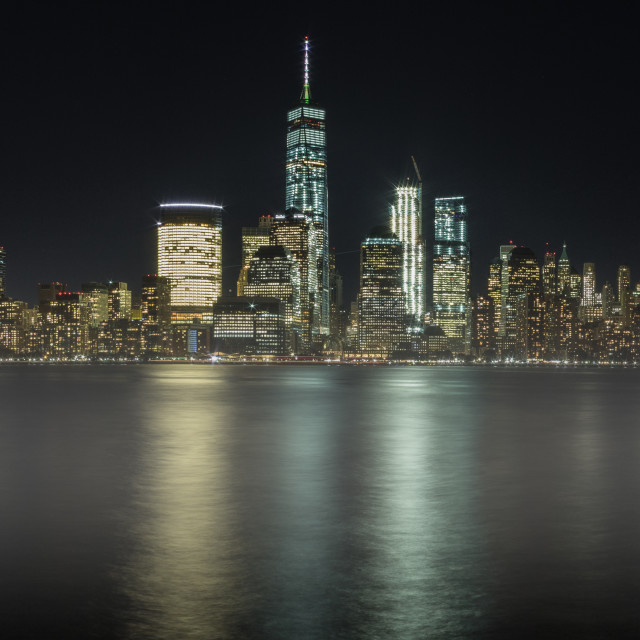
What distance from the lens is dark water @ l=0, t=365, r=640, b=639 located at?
955cm

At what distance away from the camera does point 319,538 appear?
47.8ft

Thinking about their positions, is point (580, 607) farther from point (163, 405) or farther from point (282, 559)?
point (163, 405)

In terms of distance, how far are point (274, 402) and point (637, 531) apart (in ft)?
175

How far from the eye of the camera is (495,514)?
1708 cm

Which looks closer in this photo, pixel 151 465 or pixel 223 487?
pixel 223 487

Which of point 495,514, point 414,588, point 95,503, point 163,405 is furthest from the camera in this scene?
point 163,405

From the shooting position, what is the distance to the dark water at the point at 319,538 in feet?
31.3

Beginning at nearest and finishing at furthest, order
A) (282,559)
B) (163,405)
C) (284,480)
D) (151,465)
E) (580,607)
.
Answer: (580,607), (282,559), (284,480), (151,465), (163,405)

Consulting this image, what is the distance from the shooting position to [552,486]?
71.1 ft

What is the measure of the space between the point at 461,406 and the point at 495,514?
47302 millimetres

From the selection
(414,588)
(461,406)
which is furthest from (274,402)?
(414,588)

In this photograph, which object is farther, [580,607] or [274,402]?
[274,402]

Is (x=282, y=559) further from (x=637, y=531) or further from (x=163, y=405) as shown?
(x=163, y=405)

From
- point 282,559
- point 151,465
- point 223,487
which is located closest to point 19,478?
point 151,465
